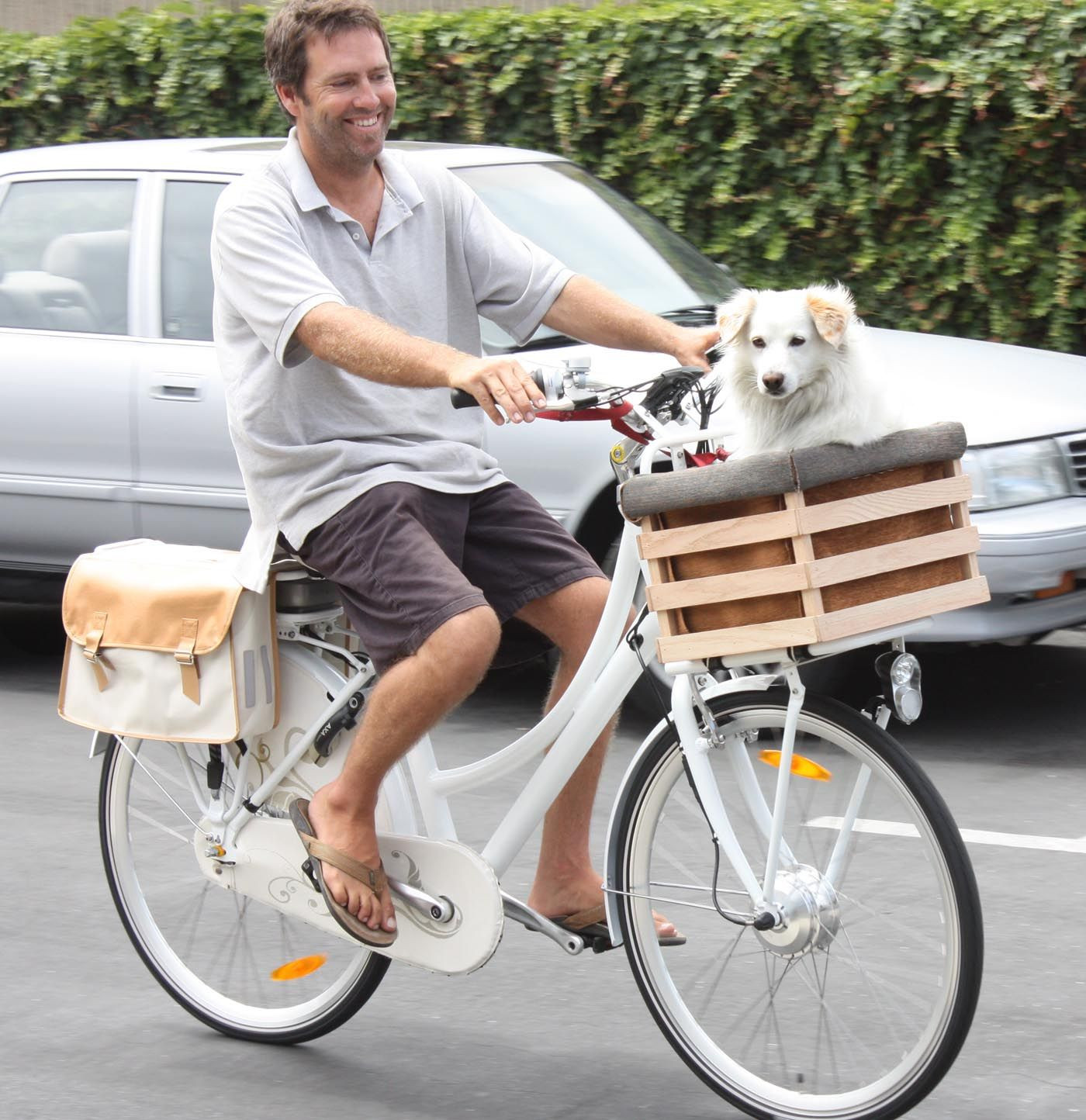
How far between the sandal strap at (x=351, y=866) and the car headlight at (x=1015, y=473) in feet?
8.33

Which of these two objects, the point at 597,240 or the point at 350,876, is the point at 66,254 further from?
the point at 350,876

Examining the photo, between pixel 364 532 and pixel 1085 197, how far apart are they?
5.60 m

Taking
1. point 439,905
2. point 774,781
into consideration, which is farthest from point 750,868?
point 439,905

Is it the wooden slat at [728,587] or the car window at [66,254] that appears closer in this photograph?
the wooden slat at [728,587]

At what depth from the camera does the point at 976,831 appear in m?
4.99

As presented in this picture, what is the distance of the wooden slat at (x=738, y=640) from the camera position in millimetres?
2914

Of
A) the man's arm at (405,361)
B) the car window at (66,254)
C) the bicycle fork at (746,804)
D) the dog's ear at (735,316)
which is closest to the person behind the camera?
the man's arm at (405,361)

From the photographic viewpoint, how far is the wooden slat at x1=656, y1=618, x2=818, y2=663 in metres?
2.91

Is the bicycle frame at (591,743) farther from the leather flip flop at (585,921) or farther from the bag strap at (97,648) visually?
the bag strap at (97,648)

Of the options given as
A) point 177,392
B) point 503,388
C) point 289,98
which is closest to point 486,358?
point 503,388

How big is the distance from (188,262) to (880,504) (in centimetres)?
399

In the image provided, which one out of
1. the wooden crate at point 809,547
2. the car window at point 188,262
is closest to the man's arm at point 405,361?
the wooden crate at point 809,547

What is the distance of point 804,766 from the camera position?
3.19 m

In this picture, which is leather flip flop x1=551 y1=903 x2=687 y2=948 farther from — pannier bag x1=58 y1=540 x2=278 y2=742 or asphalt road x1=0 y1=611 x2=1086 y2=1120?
pannier bag x1=58 y1=540 x2=278 y2=742
